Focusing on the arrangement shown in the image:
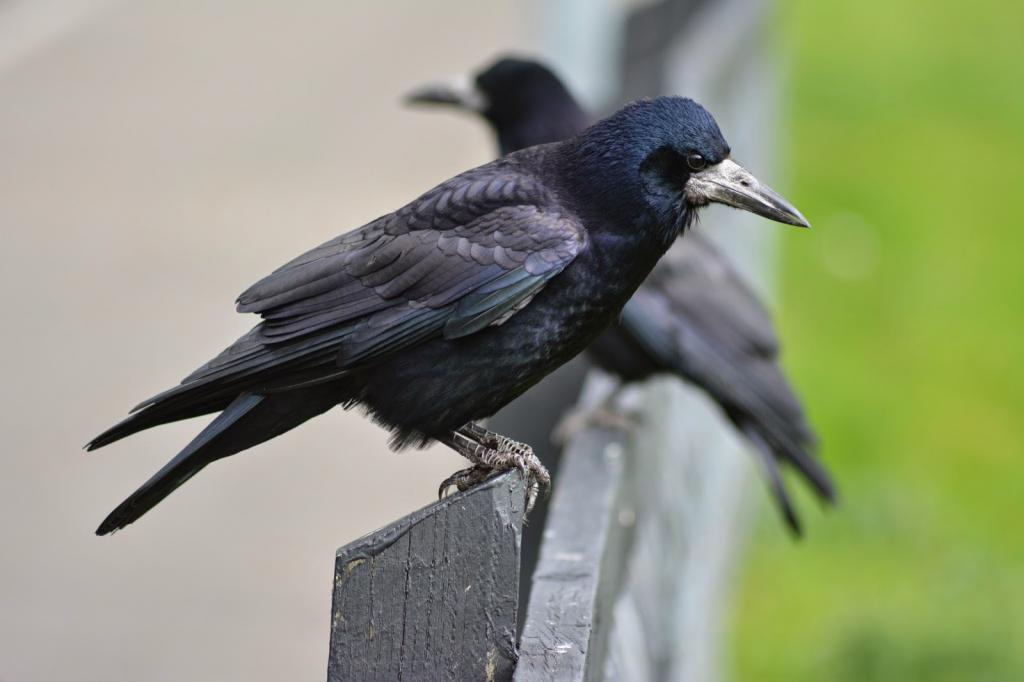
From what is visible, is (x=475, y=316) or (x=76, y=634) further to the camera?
(x=76, y=634)

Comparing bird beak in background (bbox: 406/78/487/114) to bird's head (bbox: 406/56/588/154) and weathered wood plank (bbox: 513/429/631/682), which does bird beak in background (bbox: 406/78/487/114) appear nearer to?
bird's head (bbox: 406/56/588/154)

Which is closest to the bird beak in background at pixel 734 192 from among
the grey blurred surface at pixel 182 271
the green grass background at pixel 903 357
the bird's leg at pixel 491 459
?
the bird's leg at pixel 491 459

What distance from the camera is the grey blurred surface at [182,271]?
6.48m

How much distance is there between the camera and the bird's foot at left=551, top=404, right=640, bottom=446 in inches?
174

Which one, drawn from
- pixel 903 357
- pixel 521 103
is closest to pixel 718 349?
pixel 521 103

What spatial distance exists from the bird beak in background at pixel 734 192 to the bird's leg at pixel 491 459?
2.05ft

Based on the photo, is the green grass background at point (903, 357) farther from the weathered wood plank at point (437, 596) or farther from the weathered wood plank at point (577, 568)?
the weathered wood plank at point (437, 596)

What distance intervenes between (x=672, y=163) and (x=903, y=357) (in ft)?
25.1

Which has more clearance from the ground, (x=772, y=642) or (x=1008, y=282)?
(x=1008, y=282)

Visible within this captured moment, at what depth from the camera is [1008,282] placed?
37.7 feet

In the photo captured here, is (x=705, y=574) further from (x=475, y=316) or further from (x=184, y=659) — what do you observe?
(x=475, y=316)

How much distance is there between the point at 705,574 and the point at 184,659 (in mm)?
2062

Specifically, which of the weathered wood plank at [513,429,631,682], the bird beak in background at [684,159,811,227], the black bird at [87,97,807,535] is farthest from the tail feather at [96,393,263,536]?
the bird beak in background at [684,159,811,227]

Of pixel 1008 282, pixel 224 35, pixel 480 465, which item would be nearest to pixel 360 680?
pixel 480 465
